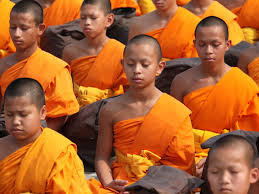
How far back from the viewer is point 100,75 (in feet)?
26.7

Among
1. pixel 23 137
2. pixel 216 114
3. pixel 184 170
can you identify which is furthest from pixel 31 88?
pixel 216 114

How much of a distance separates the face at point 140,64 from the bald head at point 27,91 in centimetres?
72

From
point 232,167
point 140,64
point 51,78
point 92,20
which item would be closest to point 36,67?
point 51,78

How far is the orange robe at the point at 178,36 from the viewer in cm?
870

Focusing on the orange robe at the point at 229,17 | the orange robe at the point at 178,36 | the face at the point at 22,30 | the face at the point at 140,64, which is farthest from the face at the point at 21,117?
the orange robe at the point at 229,17

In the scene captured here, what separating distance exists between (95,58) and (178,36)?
37.7 inches

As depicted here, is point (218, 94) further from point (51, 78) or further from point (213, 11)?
point (213, 11)

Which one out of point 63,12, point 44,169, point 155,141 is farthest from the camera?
point 63,12

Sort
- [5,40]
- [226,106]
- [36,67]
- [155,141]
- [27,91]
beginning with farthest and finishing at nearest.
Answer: [5,40] < [36,67] < [226,106] < [155,141] < [27,91]

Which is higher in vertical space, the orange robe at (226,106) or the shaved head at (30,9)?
the shaved head at (30,9)

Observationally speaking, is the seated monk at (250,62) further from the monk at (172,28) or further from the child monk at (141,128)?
the child monk at (141,128)

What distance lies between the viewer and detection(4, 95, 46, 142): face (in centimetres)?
605

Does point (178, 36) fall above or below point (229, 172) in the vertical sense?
above

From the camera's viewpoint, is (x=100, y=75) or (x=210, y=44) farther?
(x=100, y=75)
